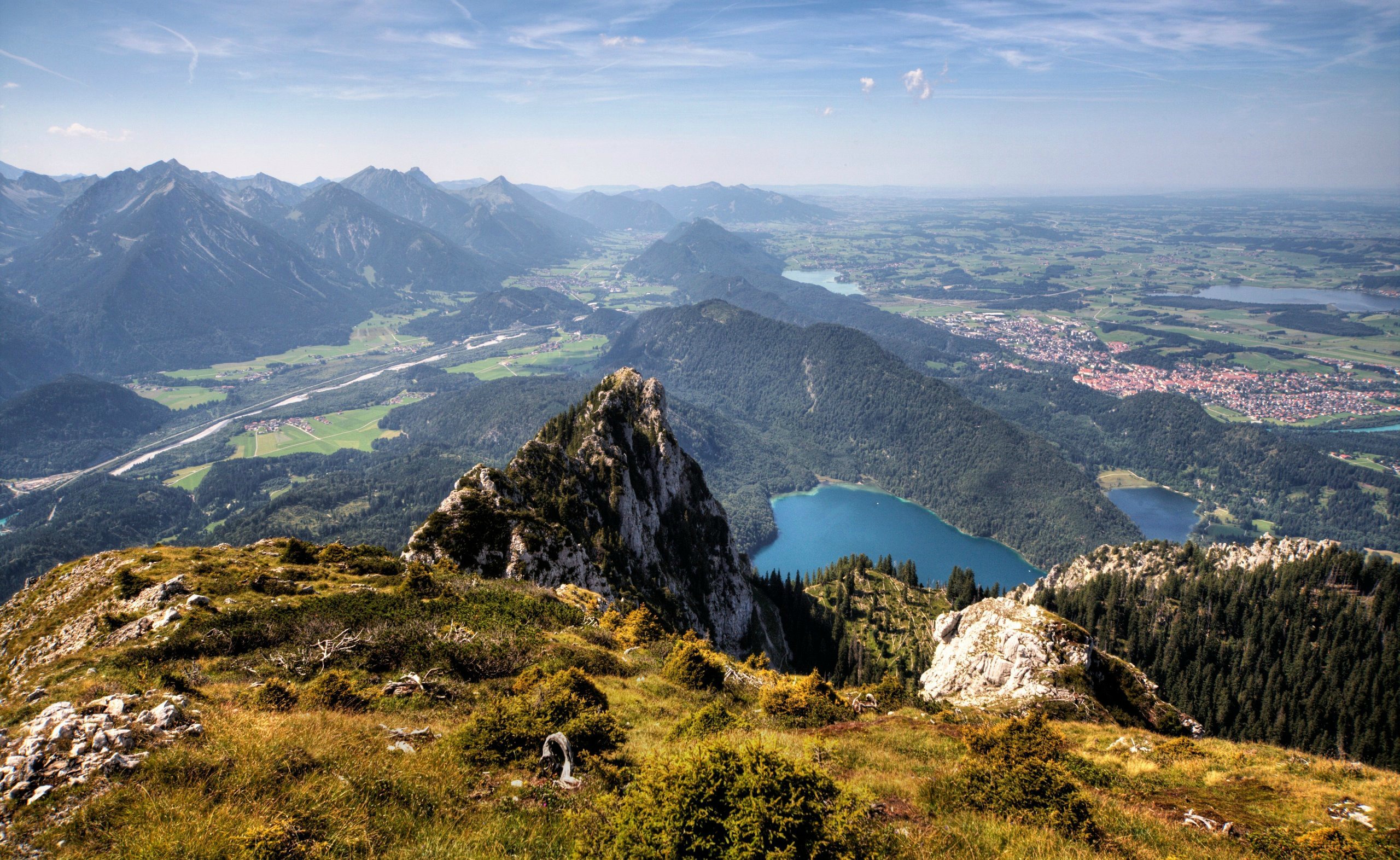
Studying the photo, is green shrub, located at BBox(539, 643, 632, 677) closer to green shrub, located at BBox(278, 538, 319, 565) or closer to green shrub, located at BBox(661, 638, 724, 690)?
green shrub, located at BBox(661, 638, 724, 690)

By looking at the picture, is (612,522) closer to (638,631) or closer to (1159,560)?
(638,631)

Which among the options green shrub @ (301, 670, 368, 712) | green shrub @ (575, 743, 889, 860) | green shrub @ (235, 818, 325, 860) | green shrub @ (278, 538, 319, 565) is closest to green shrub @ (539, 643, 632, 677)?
green shrub @ (301, 670, 368, 712)

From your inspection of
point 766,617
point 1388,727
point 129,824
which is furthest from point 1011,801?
point 1388,727

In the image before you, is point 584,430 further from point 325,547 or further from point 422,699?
point 422,699

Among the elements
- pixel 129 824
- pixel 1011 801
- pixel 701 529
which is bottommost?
pixel 701 529

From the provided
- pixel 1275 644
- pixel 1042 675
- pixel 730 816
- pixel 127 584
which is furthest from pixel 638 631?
pixel 1275 644

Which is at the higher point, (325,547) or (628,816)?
(628,816)

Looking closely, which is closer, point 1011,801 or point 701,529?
point 1011,801

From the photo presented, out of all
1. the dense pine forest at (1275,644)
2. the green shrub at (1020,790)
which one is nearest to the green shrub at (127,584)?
→ the green shrub at (1020,790)
